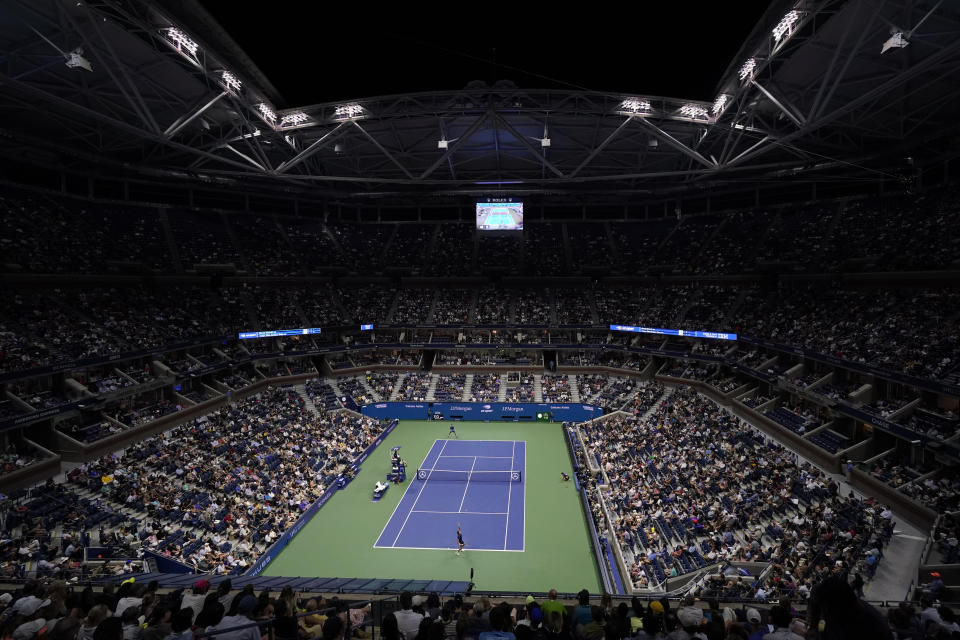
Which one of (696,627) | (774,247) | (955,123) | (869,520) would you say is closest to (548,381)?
(774,247)

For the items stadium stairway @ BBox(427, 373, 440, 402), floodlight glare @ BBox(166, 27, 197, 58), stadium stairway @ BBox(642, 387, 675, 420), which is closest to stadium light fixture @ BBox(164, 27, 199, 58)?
floodlight glare @ BBox(166, 27, 197, 58)

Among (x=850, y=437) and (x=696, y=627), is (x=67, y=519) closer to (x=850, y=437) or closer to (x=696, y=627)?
(x=696, y=627)

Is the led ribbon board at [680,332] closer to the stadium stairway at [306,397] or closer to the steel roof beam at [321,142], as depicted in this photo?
the stadium stairway at [306,397]

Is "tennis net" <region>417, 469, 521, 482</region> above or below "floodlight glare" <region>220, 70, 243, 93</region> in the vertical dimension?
below

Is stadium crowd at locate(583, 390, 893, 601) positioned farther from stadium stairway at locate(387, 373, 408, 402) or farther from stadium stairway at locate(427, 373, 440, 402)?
stadium stairway at locate(387, 373, 408, 402)

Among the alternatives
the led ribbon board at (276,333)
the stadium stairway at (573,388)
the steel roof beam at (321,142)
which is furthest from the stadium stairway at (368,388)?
the steel roof beam at (321,142)
